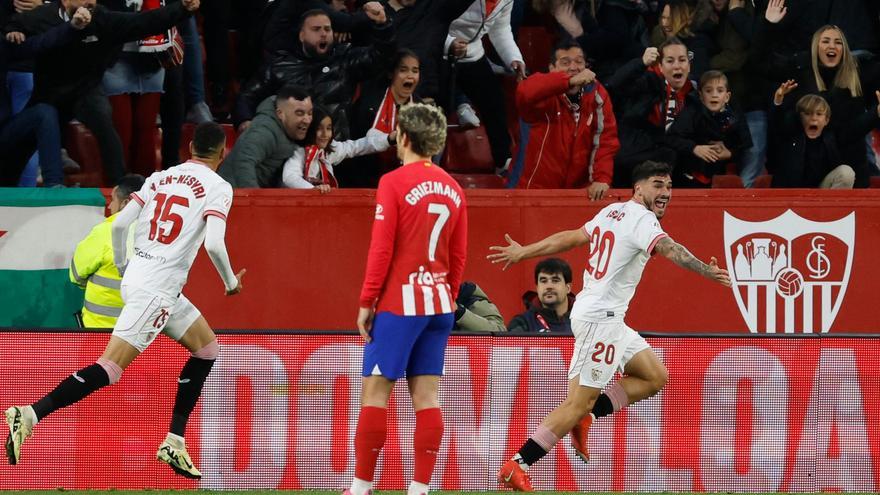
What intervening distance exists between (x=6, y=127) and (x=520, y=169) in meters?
3.99

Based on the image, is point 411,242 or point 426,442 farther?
point 426,442

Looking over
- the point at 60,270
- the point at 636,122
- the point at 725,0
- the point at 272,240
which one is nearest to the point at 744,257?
the point at 636,122

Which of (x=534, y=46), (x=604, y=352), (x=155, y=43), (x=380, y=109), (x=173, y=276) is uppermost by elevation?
(x=534, y=46)

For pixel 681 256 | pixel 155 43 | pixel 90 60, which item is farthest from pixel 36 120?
pixel 681 256

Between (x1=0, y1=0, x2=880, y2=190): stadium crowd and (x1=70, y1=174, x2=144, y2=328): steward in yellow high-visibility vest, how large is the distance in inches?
62.4

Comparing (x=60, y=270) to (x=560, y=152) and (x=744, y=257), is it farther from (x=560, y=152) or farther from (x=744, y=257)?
(x=744, y=257)

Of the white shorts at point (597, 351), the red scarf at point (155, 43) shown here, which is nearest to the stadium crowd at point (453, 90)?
the red scarf at point (155, 43)

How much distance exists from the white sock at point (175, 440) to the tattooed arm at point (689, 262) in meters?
2.98

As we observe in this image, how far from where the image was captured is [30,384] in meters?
9.56

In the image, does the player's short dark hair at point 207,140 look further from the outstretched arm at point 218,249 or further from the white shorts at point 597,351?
the white shorts at point 597,351

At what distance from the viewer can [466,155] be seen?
1378 cm

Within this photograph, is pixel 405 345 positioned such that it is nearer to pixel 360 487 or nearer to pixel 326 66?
pixel 360 487

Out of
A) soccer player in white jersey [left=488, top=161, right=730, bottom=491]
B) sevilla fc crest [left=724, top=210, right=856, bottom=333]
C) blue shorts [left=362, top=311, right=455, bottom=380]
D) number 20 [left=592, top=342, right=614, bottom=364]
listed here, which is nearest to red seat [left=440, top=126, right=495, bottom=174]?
sevilla fc crest [left=724, top=210, right=856, bottom=333]

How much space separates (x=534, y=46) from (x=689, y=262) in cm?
620
